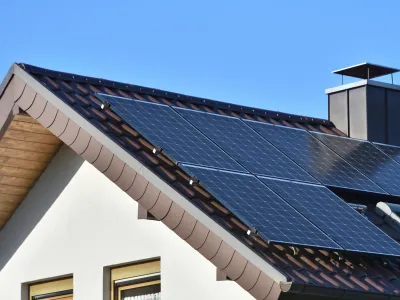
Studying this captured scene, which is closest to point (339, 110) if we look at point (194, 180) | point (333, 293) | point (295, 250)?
point (194, 180)

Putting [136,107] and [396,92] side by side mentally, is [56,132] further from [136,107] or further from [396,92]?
[396,92]

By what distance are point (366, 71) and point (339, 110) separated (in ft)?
3.66

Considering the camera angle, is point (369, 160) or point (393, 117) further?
point (393, 117)

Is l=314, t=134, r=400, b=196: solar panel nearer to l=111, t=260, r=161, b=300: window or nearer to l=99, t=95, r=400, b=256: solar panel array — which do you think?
l=99, t=95, r=400, b=256: solar panel array

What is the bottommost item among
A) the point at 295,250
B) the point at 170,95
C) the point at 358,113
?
the point at 295,250

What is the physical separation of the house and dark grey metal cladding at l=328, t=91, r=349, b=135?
0.49 m

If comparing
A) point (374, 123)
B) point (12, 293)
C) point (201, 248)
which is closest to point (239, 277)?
point (201, 248)

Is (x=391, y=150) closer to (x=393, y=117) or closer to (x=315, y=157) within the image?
(x=393, y=117)

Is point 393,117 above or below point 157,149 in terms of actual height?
above

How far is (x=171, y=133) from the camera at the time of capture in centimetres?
1482

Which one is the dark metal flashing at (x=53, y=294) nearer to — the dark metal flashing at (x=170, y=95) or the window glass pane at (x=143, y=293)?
the window glass pane at (x=143, y=293)

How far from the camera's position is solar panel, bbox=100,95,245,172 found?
46.8 ft

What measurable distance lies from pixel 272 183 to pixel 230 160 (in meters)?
0.61

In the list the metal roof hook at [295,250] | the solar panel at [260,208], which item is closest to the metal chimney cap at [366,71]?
the solar panel at [260,208]
